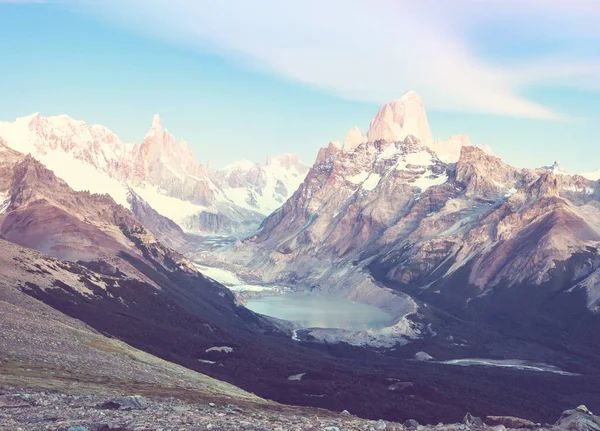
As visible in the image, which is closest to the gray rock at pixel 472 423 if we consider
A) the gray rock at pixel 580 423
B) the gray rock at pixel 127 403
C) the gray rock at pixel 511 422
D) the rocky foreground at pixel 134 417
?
the rocky foreground at pixel 134 417

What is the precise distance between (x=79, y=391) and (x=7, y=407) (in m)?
15.8

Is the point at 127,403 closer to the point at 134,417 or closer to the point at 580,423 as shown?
the point at 134,417

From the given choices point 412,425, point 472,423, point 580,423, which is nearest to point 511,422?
point 472,423

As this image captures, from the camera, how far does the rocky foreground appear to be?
5284 cm


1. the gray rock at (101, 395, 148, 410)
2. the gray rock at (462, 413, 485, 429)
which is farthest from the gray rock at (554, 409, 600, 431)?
the gray rock at (101, 395, 148, 410)

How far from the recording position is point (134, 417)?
57.7 m

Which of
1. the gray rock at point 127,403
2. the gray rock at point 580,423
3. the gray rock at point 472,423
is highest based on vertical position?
the gray rock at point 580,423

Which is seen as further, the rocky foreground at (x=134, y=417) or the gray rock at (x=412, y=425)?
the gray rock at (x=412, y=425)

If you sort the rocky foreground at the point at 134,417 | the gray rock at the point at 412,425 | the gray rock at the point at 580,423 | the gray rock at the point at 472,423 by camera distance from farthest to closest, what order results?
the gray rock at the point at 412,425 → the gray rock at the point at 472,423 → the gray rock at the point at 580,423 → the rocky foreground at the point at 134,417

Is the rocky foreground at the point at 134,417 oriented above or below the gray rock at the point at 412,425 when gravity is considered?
below

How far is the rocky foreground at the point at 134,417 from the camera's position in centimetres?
5284

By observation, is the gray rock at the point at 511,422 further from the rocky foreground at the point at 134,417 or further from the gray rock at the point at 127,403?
the gray rock at the point at 127,403

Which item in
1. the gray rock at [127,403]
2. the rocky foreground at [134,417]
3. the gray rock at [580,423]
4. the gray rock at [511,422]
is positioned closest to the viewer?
the rocky foreground at [134,417]

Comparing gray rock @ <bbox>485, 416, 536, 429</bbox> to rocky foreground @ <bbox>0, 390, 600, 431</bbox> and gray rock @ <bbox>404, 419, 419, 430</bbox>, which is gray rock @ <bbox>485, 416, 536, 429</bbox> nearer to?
rocky foreground @ <bbox>0, 390, 600, 431</bbox>
